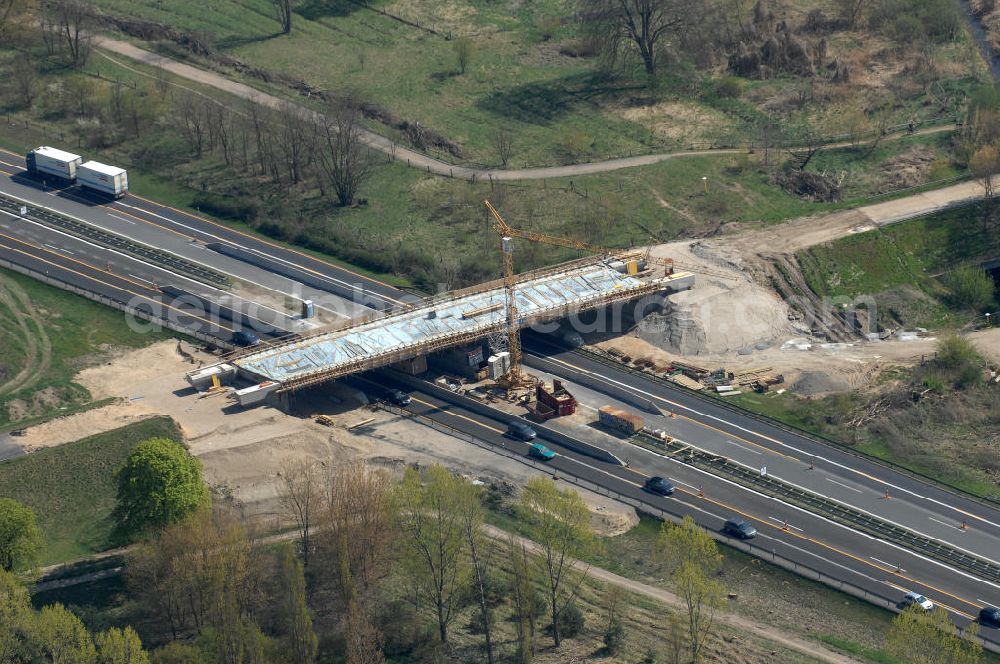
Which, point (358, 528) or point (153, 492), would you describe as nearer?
point (358, 528)

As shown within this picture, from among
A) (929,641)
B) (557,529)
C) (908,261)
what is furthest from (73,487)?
(908,261)

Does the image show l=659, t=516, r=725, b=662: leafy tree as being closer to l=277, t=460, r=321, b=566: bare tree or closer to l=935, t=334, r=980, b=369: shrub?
l=277, t=460, r=321, b=566: bare tree

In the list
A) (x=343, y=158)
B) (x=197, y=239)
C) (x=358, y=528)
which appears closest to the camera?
(x=358, y=528)

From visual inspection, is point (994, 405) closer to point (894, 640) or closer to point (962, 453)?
point (962, 453)

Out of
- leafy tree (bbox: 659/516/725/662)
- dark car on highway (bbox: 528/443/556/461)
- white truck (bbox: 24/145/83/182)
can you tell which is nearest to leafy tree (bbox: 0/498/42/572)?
dark car on highway (bbox: 528/443/556/461)

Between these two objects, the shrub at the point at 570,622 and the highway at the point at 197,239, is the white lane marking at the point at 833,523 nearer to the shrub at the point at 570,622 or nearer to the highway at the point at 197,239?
the shrub at the point at 570,622

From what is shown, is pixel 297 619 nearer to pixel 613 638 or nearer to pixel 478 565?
pixel 478 565

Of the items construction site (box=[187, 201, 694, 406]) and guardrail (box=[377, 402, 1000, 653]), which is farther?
construction site (box=[187, 201, 694, 406])
